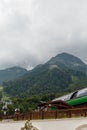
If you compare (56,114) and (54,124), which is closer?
(54,124)

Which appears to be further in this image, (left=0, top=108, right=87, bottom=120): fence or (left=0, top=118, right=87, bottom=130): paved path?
(left=0, top=108, right=87, bottom=120): fence

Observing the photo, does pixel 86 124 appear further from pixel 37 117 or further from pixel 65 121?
pixel 37 117

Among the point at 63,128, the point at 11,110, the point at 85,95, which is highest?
the point at 11,110

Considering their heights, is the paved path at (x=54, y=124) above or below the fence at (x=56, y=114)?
below

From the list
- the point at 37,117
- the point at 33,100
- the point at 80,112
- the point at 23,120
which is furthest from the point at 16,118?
the point at 33,100

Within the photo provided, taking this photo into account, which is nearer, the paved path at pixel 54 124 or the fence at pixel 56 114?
the paved path at pixel 54 124

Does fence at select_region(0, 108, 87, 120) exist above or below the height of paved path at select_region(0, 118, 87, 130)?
above

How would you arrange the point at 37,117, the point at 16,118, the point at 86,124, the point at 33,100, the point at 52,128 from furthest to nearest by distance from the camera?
the point at 33,100 < the point at 16,118 < the point at 37,117 < the point at 52,128 < the point at 86,124

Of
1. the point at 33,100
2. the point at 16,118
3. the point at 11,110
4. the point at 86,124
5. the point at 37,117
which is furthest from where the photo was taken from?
the point at 33,100

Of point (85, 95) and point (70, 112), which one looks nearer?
point (70, 112)

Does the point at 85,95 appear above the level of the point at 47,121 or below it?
above

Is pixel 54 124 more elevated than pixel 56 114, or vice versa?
pixel 56 114
